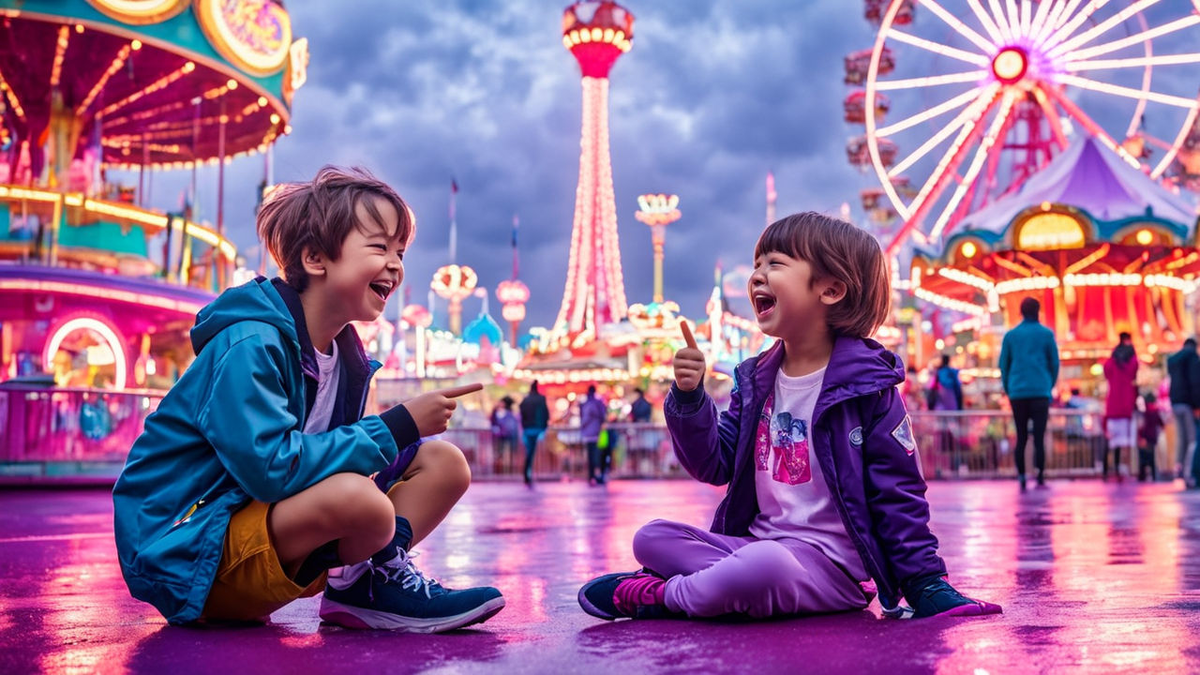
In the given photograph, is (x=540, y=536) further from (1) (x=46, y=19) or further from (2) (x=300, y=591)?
(1) (x=46, y=19)

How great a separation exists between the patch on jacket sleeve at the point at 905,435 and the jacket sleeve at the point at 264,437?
1.06 m

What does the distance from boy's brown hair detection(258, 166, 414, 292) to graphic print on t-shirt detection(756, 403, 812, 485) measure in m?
0.91

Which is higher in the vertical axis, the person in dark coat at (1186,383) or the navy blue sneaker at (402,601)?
the person in dark coat at (1186,383)

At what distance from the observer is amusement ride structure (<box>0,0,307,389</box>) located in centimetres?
2050

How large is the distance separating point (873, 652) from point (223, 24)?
21.2 metres

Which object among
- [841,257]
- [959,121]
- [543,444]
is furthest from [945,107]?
[841,257]

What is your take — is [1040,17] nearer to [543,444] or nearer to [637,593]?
[543,444]

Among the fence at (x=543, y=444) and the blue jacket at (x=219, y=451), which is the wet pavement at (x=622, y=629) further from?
the fence at (x=543, y=444)

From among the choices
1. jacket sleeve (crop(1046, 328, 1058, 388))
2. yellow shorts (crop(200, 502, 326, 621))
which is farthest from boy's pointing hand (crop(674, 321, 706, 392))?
jacket sleeve (crop(1046, 328, 1058, 388))

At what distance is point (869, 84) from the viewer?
28.5 m

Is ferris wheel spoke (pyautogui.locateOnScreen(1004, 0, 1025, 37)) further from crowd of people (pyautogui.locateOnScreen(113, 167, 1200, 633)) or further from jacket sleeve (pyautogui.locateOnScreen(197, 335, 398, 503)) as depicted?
jacket sleeve (pyautogui.locateOnScreen(197, 335, 398, 503))

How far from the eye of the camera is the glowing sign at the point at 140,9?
19.8m


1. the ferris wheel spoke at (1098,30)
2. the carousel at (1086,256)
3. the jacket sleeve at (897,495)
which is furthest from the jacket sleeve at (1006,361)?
the ferris wheel spoke at (1098,30)

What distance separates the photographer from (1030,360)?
9.83 meters
